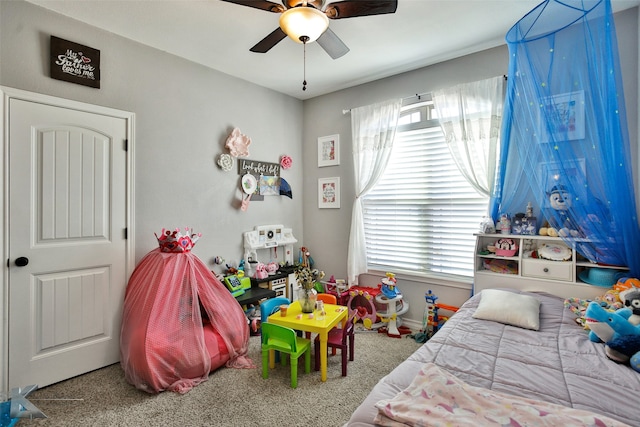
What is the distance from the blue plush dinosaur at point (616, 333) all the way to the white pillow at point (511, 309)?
0.90 feet

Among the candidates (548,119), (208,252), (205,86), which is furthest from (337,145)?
(548,119)

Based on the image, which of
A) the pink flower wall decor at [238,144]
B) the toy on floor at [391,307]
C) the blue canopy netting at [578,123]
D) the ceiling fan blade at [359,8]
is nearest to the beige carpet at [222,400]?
the toy on floor at [391,307]

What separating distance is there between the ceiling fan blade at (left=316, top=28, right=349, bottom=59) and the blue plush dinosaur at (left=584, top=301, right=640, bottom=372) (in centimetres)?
232

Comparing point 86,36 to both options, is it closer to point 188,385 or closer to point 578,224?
point 188,385

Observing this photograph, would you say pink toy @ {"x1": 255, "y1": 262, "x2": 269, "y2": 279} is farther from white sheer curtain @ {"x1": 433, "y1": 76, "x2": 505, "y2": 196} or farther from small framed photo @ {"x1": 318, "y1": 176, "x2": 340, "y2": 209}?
white sheer curtain @ {"x1": 433, "y1": 76, "x2": 505, "y2": 196}

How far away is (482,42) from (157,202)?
3398 millimetres

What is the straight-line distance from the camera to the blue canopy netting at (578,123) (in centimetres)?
190

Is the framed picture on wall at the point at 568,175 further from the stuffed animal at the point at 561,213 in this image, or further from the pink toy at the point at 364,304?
the pink toy at the point at 364,304

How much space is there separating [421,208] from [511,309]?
60.9 inches

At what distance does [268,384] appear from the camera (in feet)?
7.62

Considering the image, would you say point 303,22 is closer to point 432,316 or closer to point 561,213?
point 561,213

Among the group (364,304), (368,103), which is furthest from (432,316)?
(368,103)

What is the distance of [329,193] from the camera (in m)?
4.11

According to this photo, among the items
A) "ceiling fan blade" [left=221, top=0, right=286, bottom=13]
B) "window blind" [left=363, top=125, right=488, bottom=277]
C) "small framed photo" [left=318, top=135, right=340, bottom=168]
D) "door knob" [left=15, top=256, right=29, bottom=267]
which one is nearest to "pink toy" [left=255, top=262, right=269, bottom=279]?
"window blind" [left=363, top=125, right=488, bottom=277]
